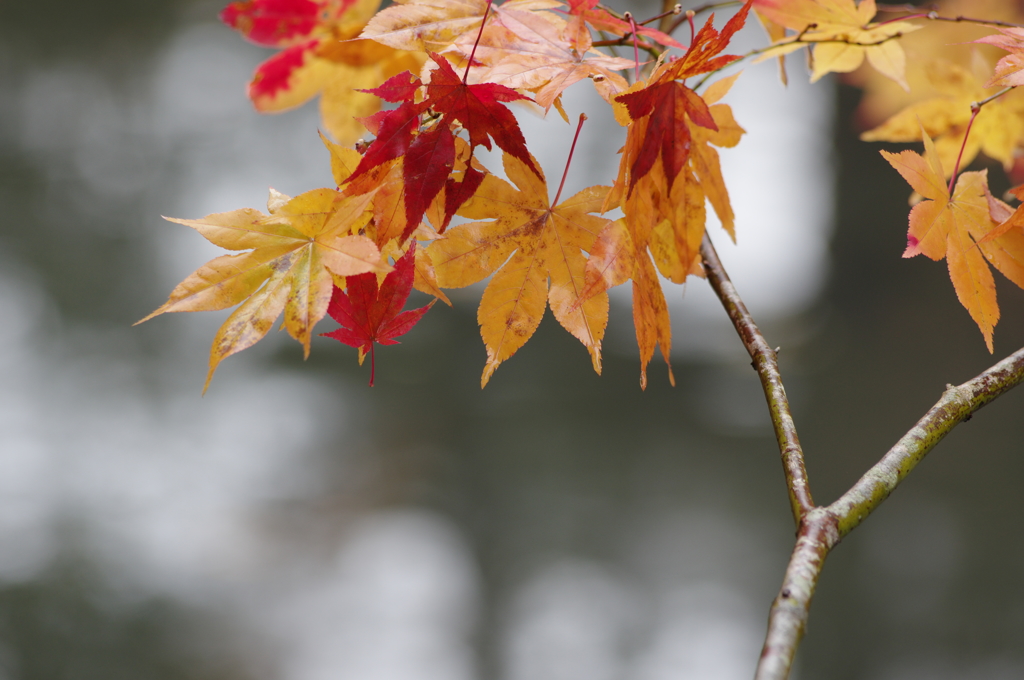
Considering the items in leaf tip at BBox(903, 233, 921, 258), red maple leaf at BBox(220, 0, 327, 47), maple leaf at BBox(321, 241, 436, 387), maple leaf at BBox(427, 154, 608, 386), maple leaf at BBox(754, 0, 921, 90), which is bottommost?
maple leaf at BBox(321, 241, 436, 387)

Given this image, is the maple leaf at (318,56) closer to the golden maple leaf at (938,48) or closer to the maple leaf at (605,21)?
the maple leaf at (605,21)

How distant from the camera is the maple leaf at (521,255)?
0.32 meters

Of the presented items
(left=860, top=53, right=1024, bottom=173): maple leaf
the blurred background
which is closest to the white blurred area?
the blurred background

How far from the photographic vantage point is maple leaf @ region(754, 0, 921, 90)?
42 cm

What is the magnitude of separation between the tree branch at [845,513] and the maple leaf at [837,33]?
24cm

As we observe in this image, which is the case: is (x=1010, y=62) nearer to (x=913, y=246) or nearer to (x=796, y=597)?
(x=913, y=246)

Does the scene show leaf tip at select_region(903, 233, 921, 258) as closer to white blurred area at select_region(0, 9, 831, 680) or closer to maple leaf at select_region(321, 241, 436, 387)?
maple leaf at select_region(321, 241, 436, 387)

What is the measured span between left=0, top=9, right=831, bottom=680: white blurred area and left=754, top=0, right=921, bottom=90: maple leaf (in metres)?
1.04

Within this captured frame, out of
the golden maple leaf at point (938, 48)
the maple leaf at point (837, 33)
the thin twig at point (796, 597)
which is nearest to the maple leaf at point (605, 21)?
the maple leaf at point (837, 33)

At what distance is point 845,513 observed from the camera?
26 cm

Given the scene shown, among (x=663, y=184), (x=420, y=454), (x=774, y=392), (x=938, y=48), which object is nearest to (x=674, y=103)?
(x=663, y=184)

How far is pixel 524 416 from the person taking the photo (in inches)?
72.7

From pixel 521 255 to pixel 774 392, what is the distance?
15 centimetres

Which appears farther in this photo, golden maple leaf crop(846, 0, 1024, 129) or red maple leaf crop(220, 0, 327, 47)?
golden maple leaf crop(846, 0, 1024, 129)
